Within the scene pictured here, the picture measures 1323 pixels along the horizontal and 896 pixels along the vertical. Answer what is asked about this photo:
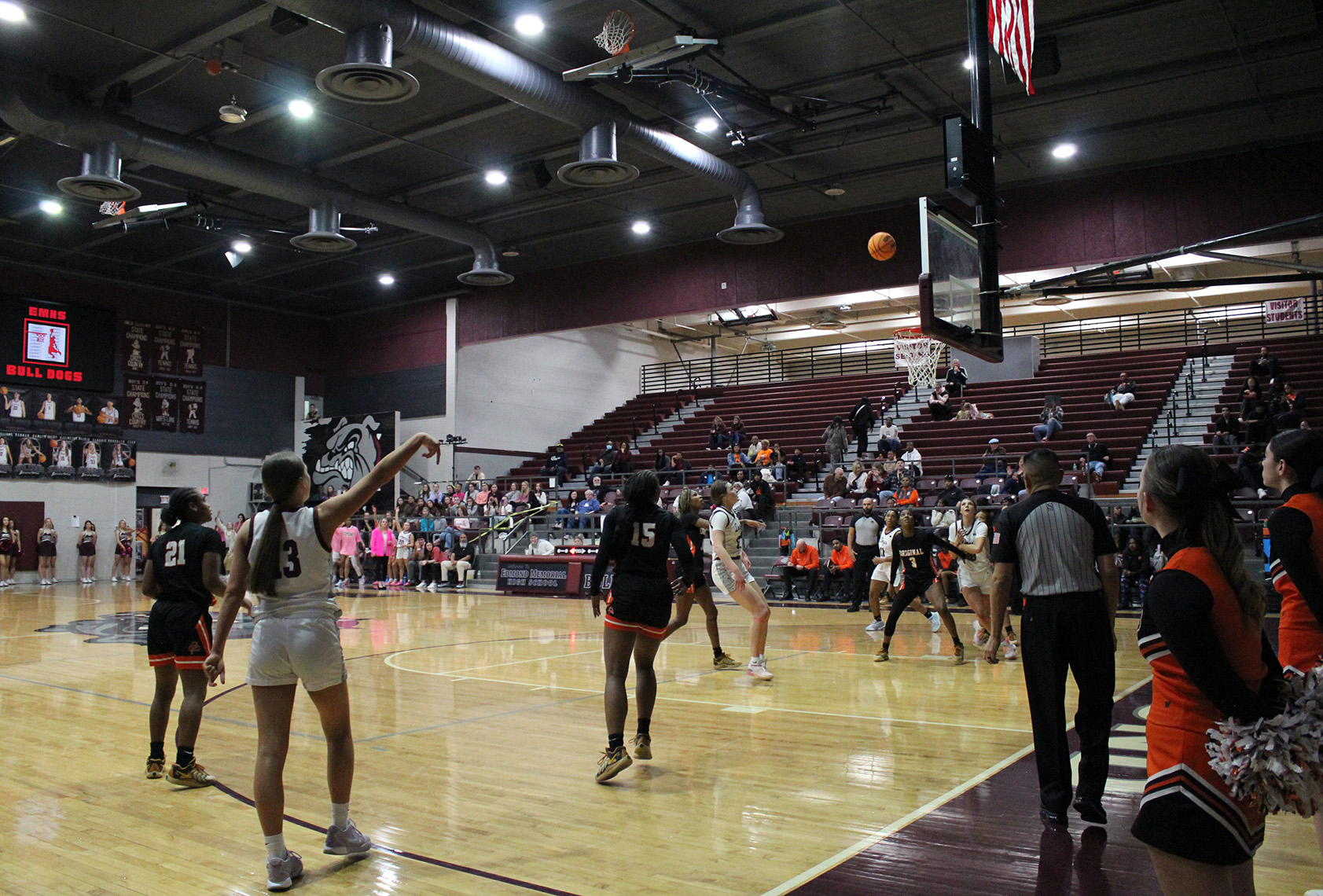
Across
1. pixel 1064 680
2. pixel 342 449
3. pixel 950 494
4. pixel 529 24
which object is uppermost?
pixel 529 24

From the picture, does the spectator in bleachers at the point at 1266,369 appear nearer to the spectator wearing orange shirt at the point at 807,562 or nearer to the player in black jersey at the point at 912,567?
the spectator wearing orange shirt at the point at 807,562

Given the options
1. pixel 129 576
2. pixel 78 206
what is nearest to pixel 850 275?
pixel 78 206

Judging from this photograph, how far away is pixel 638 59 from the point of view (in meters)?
13.2

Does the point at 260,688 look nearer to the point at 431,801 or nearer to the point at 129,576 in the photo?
the point at 431,801

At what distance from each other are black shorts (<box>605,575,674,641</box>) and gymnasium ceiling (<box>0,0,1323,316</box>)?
907cm

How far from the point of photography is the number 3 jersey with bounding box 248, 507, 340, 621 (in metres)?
4.12

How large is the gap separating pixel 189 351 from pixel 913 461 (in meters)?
21.0

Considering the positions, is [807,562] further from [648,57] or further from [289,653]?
[289,653]

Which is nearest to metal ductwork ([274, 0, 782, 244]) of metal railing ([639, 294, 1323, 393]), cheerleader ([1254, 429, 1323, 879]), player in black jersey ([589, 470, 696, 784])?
metal railing ([639, 294, 1323, 393])

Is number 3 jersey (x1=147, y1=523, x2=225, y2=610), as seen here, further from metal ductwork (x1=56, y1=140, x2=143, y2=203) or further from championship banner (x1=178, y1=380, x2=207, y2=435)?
championship banner (x1=178, y1=380, x2=207, y2=435)

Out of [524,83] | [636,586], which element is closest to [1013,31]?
[636,586]

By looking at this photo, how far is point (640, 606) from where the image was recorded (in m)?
5.86

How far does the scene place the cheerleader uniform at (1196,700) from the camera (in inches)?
88.5

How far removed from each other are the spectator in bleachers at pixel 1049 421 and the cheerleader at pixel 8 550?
25126 mm
